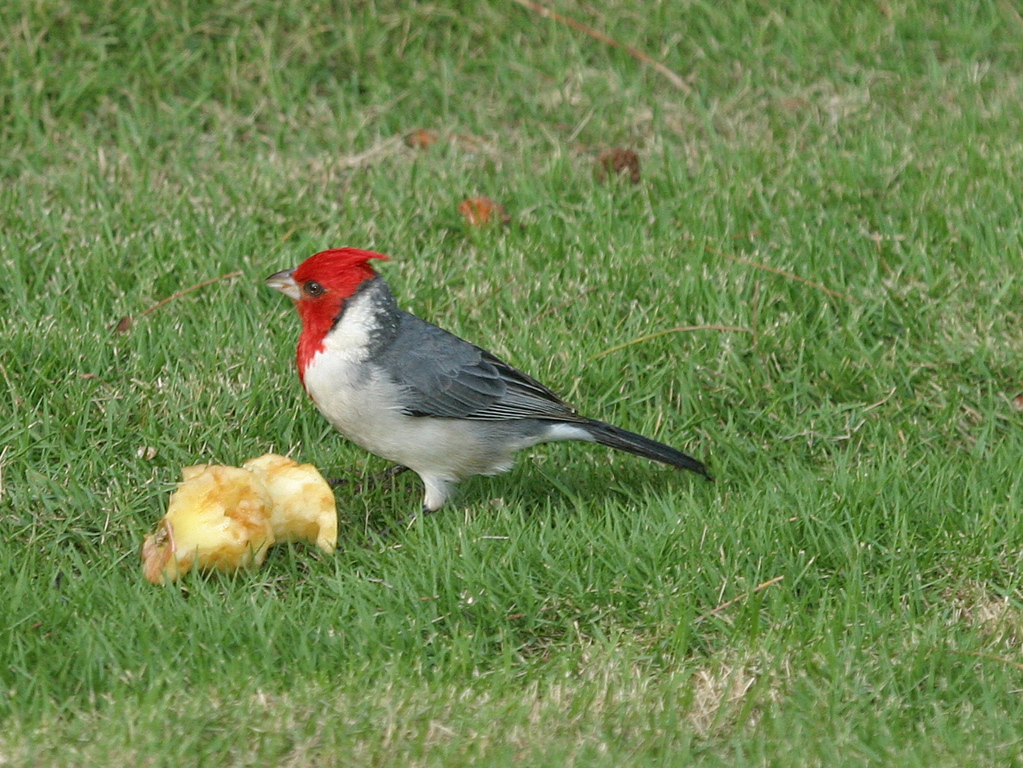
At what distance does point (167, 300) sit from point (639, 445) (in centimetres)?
215

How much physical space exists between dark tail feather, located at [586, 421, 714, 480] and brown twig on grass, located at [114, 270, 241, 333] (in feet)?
6.16

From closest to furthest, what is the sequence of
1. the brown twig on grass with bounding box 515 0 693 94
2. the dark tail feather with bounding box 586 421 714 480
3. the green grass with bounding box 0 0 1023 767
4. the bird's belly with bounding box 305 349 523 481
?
the green grass with bounding box 0 0 1023 767, the bird's belly with bounding box 305 349 523 481, the dark tail feather with bounding box 586 421 714 480, the brown twig on grass with bounding box 515 0 693 94

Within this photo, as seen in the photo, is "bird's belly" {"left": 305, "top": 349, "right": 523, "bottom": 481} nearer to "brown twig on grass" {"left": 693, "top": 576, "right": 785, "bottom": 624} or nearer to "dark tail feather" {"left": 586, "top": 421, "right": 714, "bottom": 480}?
"dark tail feather" {"left": 586, "top": 421, "right": 714, "bottom": 480}

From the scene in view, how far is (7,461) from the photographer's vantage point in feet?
15.9

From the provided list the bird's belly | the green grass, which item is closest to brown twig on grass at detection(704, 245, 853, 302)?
the green grass

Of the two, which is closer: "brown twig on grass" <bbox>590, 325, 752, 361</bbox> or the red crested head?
the red crested head

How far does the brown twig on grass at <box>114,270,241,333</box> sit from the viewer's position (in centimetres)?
565

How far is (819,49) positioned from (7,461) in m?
5.29

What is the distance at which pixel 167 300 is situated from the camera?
574cm

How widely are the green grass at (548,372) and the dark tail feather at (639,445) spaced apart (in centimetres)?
13

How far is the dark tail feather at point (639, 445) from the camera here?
501 cm

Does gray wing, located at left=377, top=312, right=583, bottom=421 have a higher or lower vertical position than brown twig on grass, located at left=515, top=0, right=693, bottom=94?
lower

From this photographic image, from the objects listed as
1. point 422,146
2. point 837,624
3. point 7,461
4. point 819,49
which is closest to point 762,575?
point 837,624

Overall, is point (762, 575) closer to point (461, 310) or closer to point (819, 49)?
point (461, 310)
